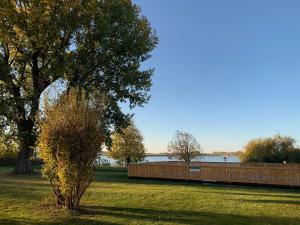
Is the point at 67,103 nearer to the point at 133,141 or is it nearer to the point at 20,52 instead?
the point at 20,52

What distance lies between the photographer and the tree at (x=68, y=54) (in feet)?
89.8

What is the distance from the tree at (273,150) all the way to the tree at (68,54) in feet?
65.4

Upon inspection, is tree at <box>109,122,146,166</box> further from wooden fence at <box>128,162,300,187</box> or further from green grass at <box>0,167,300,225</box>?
green grass at <box>0,167,300,225</box>

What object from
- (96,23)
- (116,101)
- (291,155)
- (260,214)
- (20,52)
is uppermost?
(96,23)

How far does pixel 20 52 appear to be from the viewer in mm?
29406

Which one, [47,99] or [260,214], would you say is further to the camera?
[47,99]

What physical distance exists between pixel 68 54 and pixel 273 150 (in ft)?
92.2

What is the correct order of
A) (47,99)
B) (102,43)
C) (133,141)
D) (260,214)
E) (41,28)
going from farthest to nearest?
(133,141) → (102,43) → (41,28) → (47,99) → (260,214)

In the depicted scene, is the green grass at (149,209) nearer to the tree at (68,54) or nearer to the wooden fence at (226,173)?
the wooden fence at (226,173)

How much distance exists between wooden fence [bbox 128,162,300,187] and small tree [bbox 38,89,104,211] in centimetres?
1473

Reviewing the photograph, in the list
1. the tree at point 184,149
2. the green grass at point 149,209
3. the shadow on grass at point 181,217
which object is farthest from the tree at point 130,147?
the shadow on grass at point 181,217

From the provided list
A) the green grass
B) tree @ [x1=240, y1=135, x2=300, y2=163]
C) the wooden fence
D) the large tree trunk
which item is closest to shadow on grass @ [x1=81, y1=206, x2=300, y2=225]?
the green grass

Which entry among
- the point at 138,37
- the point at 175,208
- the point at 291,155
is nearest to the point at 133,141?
the point at 291,155

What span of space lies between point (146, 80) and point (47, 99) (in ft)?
55.8
